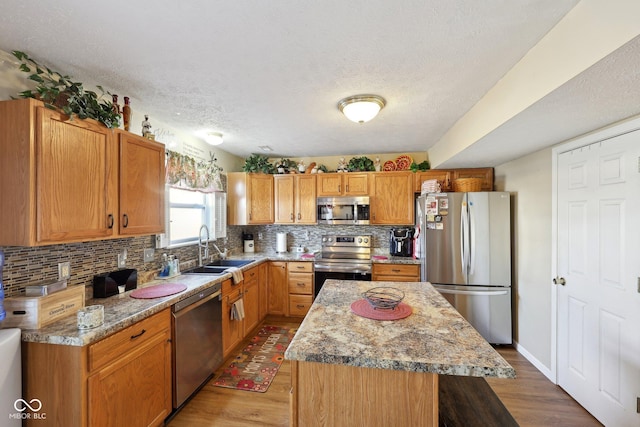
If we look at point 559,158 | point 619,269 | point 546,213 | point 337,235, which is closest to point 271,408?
point 337,235

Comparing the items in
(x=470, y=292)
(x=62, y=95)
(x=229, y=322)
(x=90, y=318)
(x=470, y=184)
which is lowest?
(x=229, y=322)

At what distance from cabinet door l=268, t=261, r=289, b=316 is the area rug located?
380 millimetres

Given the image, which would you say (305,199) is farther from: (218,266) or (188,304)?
(188,304)

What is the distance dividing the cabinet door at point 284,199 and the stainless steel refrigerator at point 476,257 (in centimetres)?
196

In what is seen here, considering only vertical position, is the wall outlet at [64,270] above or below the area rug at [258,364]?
above

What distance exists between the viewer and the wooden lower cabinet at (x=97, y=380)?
1.31 metres

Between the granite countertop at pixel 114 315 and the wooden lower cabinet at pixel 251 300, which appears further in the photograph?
the wooden lower cabinet at pixel 251 300

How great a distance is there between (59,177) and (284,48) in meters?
1.45

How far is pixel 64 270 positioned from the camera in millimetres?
1706

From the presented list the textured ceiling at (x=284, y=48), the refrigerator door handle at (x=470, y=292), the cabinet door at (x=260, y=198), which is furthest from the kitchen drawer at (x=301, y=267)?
the textured ceiling at (x=284, y=48)

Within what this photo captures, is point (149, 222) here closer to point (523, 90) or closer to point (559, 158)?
point (523, 90)

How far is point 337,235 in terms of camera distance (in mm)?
4051

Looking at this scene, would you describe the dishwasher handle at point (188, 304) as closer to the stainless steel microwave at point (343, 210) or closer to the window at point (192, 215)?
the window at point (192, 215)

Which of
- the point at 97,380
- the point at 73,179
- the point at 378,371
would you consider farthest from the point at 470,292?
the point at 73,179
